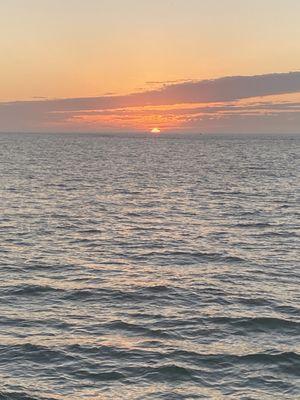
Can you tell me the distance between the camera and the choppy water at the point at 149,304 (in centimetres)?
1955

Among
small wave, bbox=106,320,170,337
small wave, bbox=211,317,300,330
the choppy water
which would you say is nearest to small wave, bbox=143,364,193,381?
the choppy water

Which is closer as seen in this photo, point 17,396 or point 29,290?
point 17,396

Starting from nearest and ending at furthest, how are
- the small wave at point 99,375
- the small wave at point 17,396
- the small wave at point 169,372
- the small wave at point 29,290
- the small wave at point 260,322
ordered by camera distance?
the small wave at point 17,396 < the small wave at point 99,375 < the small wave at point 169,372 < the small wave at point 260,322 < the small wave at point 29,290

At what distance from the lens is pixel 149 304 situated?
2756cm

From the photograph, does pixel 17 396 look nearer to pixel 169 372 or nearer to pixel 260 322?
pixel 169 372

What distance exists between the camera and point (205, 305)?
89.8ft

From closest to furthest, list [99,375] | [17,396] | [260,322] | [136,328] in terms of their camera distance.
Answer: [17,396] → [99,375] → [136,328] → [260,322]

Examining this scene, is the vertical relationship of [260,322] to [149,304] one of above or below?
below

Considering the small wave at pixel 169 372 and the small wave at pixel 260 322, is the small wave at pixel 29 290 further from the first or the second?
the small wave at pixel 169 372

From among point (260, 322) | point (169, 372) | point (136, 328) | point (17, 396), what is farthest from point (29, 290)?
point (260, 322)

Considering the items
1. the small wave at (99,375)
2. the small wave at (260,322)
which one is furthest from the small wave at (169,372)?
the small wave at (260,322)

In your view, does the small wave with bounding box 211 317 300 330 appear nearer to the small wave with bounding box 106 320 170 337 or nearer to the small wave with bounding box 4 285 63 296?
the small wave with bounding box 106 320 170 337

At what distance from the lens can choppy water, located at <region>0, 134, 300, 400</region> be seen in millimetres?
19547

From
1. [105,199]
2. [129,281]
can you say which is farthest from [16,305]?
[105,199]
